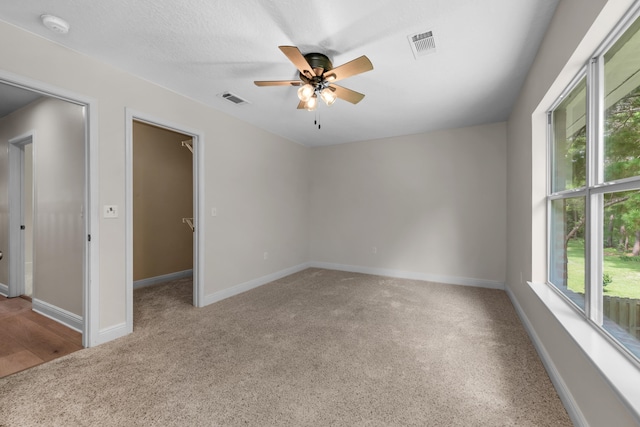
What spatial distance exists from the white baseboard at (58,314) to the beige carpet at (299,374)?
506mm

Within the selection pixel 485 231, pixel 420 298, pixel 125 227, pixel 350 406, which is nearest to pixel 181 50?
pixel 125 227

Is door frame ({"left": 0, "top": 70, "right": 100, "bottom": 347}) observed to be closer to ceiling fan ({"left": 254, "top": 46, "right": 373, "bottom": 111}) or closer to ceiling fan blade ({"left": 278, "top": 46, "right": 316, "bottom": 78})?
ceiling fan ({"left": 254, "top": 46, "right": 373, "bottom": 111})

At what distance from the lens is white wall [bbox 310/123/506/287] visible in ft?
13.6

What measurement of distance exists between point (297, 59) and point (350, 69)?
42 cm

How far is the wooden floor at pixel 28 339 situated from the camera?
2135 millimetres

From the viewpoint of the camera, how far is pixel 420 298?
3664mm

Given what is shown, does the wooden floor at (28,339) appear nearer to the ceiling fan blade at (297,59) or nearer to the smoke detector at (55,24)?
the smoke detector at (55,24)

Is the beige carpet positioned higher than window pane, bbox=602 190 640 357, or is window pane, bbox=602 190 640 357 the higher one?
window pane, bbox=602 190 640 357

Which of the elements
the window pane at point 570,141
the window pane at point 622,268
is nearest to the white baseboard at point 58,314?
the window pane at point 622,268

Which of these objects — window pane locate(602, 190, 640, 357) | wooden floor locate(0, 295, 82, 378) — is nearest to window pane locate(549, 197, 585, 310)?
window pane locate(602, 190, 640, 357)

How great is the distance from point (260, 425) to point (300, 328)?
49.4 inches

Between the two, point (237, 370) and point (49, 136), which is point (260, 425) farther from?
point (49, 136)

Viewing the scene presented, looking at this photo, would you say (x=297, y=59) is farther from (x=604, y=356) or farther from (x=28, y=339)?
(x=28, y=339)

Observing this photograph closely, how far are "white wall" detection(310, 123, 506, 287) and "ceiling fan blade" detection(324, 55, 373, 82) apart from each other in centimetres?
287
